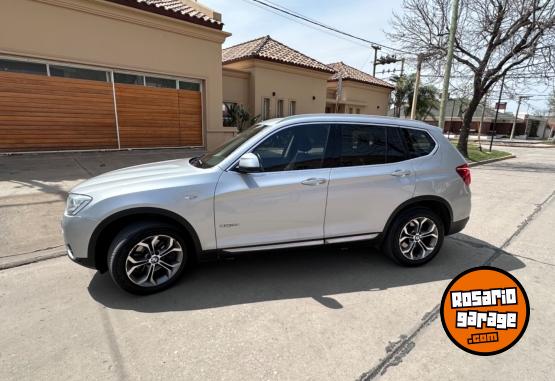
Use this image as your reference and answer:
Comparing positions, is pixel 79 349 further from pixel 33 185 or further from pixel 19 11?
pixel 19 11

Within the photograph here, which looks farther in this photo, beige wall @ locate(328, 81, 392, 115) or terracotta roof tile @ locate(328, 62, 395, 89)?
beige wall @ locate(328, 81, 392, 115)

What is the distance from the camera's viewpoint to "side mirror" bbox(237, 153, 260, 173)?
3073mm

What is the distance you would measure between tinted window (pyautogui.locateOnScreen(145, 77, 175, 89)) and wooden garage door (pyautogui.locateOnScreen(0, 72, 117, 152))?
4.16 feet

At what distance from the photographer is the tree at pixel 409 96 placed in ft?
94.1

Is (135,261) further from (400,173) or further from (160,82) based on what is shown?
(160,82)

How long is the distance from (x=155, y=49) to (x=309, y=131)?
29.3 feet

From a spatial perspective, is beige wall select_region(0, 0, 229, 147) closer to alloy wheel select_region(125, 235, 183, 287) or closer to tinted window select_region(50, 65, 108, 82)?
tinted window select_region(50, 65, 108, 82)

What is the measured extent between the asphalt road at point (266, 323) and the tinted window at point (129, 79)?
281 inches

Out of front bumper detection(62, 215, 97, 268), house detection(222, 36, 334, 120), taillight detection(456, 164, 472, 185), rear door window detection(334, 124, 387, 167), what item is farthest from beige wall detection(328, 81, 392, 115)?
front bumper detection(62, 215, 97, 268)

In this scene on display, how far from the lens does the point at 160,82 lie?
10.9 m

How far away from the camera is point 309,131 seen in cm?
352

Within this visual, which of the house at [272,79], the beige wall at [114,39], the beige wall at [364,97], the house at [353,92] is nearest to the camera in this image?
the beige wall at [114,39]

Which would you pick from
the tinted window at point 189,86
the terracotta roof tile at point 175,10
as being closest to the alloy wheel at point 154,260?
the terracotta roof tile at point 175,10

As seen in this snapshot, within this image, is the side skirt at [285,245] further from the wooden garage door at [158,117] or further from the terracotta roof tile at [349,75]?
the terracotta roof tile at [349,75]
